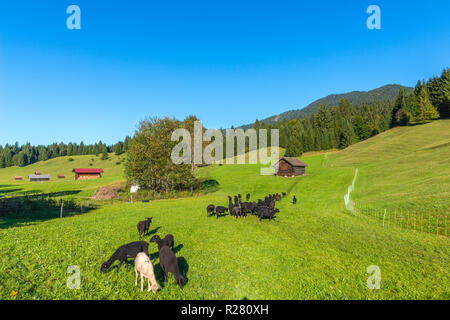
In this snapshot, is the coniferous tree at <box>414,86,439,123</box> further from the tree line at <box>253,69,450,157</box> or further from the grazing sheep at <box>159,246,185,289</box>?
the grazing sheep at <box>159,246,185,289</box>

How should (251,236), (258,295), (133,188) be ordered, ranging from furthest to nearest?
(133,188) < (251,236) < (258,295)

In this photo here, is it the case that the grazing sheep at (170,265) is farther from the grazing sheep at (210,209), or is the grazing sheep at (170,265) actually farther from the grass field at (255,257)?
Result: the grazing sheep at (210,209)

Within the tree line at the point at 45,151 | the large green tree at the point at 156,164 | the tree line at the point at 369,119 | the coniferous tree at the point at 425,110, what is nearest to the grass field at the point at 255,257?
the large green tree at the point at 156,164

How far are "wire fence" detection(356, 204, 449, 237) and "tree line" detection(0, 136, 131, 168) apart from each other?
153 meters

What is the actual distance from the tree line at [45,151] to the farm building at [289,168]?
121 m

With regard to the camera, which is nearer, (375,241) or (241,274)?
(241,274)

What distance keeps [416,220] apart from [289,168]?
40.9 m

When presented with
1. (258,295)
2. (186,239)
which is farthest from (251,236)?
(258,295)

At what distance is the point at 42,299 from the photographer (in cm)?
676

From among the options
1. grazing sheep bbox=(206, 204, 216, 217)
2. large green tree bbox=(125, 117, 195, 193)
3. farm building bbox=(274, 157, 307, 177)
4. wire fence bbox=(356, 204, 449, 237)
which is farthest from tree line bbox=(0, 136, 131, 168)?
wire fence bbox=(356, 204, 449, 237)

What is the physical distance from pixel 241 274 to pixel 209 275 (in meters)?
1.33

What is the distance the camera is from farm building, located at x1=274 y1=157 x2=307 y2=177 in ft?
193

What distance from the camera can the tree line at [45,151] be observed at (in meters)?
147
